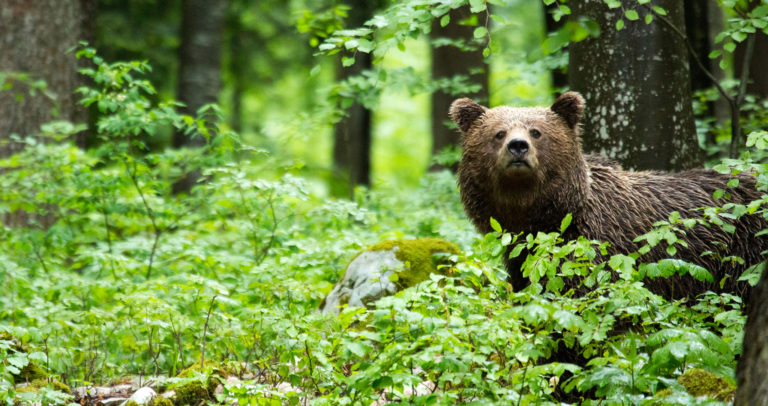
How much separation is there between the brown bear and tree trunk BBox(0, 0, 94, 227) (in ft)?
22.5

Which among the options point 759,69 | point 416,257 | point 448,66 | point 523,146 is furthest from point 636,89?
point 448,66

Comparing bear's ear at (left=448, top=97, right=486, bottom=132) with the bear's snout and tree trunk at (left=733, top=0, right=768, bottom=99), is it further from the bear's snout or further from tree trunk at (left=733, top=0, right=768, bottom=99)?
tree trunk at (left=733, top=0, right=768, bottom=99)

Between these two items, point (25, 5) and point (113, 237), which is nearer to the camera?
point (113, 237)

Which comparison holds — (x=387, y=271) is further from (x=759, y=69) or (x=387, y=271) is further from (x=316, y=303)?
(x=759, y=69)

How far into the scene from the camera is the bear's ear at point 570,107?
5141 mm

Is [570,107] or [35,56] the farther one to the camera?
[35,56]

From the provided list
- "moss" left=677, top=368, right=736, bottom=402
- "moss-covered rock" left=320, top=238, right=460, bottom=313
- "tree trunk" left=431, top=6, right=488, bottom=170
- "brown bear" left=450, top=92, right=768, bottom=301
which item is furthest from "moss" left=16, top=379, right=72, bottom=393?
"tree trunk" left=431, top=6, right=488, bottom=170

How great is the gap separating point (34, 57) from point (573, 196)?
8.16 m

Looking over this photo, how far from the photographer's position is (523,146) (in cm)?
473

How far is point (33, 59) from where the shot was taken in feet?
32.1

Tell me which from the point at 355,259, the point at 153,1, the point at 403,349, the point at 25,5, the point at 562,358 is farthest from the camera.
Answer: the point at 153,1

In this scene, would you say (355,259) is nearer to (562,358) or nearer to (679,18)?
(562,358)

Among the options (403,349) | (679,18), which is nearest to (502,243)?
(403,349)

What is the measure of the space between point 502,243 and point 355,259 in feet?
8.20
